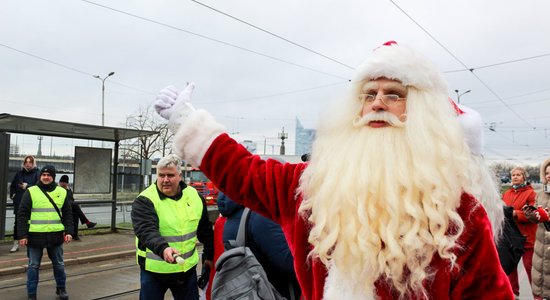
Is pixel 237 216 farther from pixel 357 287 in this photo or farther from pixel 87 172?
pixel 87 172

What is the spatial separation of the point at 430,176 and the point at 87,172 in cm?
1103

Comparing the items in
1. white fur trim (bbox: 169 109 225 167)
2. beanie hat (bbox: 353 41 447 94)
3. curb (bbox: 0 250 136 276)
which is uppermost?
beanie hat (bbox: 353 41 447 94)

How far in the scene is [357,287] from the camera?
5.02 ft

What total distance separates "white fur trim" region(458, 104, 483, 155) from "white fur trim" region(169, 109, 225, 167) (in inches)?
48.5

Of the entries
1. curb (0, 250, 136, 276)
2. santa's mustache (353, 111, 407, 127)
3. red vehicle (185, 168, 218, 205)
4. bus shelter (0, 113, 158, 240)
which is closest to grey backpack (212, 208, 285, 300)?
santa's mustache (353, 111, 407, 127)

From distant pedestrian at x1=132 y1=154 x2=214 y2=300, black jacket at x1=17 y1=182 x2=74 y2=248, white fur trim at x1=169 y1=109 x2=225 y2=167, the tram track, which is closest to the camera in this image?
white fur trim at x1=169 y1=109 x2=225 y2=167

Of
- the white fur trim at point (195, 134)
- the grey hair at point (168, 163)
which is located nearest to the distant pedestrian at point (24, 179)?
the grey hair at point (168, 163)

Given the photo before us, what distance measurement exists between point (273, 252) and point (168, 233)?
62.4 inches

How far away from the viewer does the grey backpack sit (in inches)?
94.9

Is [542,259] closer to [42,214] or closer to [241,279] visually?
[241,279]

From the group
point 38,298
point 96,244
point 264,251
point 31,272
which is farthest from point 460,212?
point 96,244

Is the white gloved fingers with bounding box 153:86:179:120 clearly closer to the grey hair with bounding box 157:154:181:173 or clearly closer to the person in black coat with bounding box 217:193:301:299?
the person in black coat with bounding box 217:193:301:299

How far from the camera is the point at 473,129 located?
7.57 feet

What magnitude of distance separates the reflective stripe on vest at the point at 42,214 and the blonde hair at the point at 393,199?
5197 millimetres
